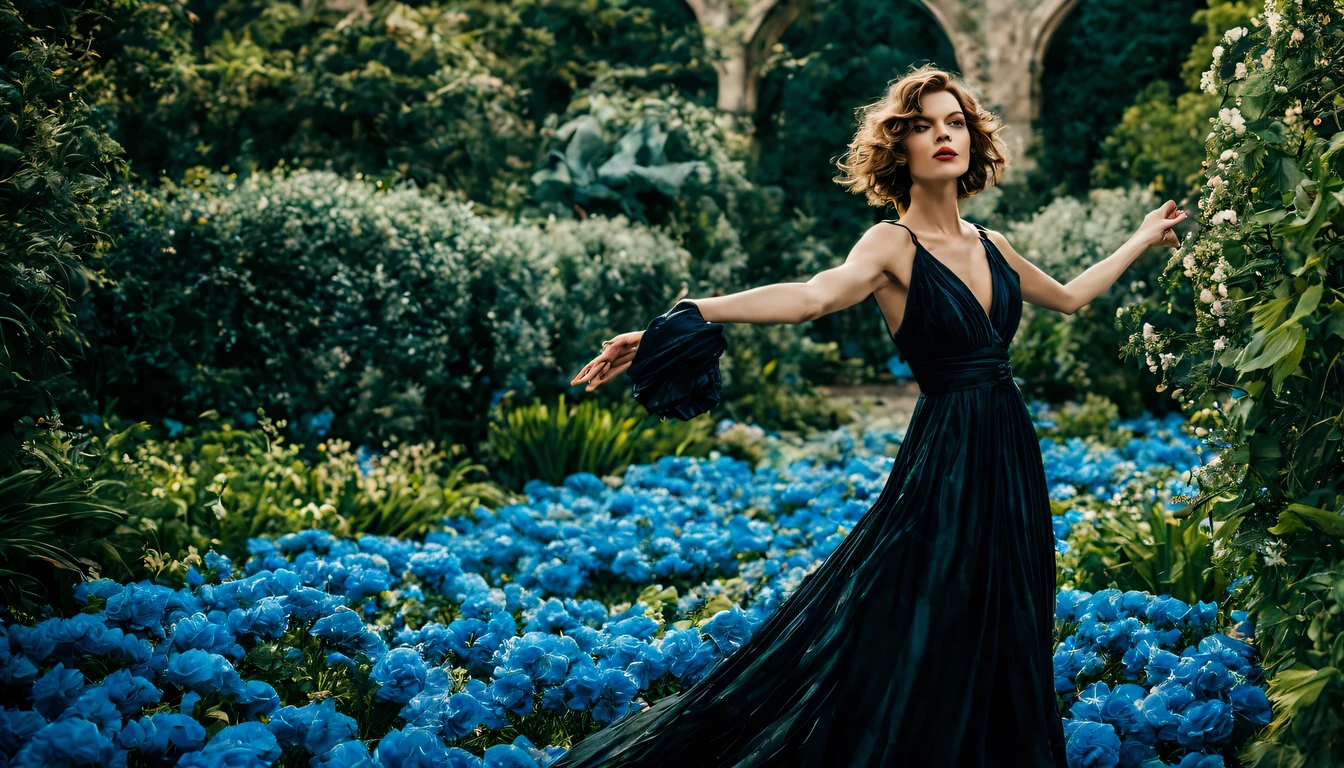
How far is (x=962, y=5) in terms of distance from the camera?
425 inches

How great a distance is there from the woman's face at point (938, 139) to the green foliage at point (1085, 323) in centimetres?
453

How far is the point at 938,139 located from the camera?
2.43 m

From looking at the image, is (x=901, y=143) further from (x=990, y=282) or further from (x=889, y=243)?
(x=990, y=282)

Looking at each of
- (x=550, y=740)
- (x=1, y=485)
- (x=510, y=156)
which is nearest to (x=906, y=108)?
(x=550, y=740)

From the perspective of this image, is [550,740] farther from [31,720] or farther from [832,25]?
[832,25]

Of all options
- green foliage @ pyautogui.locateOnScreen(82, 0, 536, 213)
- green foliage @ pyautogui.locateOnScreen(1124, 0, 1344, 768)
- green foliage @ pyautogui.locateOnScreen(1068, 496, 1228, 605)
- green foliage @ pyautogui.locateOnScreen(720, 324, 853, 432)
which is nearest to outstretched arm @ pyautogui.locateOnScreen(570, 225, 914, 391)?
green foliage @ pyautogui.locateOnScreen(1124, 0, 1344, 768)

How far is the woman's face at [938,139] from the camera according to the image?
2.43 metres

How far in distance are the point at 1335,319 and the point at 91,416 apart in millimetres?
4413

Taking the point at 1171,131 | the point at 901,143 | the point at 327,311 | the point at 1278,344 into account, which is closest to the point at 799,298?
the point at 901,143

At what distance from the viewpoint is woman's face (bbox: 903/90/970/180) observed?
243 cm

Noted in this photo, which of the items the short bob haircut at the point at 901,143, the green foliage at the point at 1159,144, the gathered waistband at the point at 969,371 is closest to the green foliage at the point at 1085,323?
the green foliage at the point at 1159,144

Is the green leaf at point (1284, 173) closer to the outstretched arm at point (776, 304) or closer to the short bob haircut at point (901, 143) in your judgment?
the short bob haircut at point (901, 143)

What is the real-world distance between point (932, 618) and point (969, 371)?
20.9 inches

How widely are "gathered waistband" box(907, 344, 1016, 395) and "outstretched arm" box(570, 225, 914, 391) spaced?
235 mm
